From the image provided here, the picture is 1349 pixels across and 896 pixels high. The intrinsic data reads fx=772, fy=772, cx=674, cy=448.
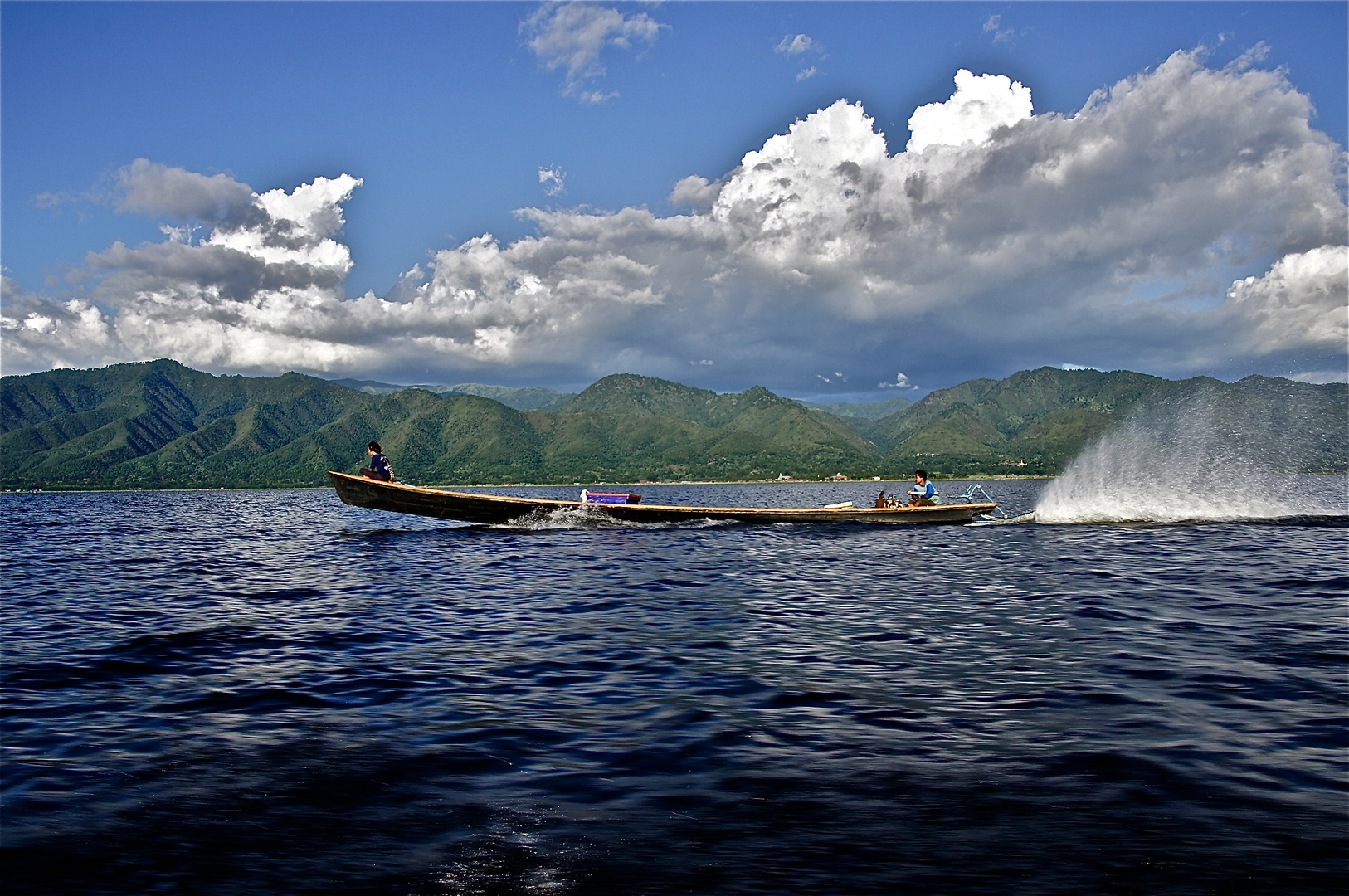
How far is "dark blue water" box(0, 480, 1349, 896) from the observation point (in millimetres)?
6367

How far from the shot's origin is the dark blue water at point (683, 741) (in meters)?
6.37

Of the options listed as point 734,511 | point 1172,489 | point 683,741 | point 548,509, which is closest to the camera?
point 683,741

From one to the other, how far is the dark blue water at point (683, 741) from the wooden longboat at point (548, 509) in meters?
18.9

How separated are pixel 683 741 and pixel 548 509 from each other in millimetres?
35633

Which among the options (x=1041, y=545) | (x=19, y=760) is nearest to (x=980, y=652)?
(x=19, y=760)

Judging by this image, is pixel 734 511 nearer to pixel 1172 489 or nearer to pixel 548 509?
pixel 548 509

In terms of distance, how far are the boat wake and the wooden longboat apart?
7316mm

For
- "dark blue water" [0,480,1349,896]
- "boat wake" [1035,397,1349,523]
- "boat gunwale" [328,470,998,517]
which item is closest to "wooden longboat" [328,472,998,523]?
"boat gunwale" [328,470,998,517]

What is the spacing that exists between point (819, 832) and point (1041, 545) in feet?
101

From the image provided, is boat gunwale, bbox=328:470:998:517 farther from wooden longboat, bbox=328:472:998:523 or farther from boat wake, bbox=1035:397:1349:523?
boat wake, bbox=1035:397:1349:523

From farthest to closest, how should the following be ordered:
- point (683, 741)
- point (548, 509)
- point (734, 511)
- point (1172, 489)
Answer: point (1172, 489) < point (734, 511) < point (548, 509) < point (683, 741)

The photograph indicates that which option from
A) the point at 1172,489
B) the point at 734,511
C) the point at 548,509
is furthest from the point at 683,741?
the point at 1172,489

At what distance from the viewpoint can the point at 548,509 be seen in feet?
145

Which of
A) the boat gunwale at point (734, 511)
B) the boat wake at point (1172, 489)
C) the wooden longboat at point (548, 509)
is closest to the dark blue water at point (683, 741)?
the wooden longboat at point (548, 509)
